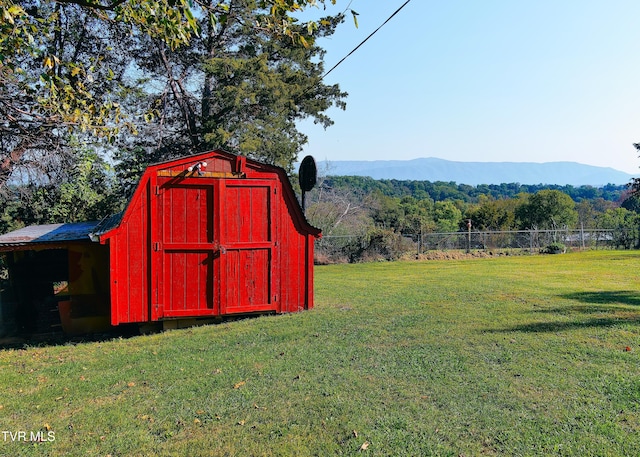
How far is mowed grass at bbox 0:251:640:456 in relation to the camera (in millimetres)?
3498

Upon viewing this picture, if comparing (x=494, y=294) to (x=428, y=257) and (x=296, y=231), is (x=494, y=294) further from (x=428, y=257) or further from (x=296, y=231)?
(x=428, y=257)

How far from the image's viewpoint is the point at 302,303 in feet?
29.0

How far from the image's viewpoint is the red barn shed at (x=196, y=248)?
7621mm

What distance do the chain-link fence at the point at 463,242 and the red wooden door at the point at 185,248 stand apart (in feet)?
43.4

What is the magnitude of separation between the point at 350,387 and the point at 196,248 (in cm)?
426

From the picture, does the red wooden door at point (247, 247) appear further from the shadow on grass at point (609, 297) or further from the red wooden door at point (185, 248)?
the shadow on grass at point (609, 297)

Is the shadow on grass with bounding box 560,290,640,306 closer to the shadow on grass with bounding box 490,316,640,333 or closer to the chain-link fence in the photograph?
the shadow on grass with bounding box 490,316,640,333

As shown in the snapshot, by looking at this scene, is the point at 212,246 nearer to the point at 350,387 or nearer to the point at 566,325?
the point at 350,387

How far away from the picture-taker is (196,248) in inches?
311

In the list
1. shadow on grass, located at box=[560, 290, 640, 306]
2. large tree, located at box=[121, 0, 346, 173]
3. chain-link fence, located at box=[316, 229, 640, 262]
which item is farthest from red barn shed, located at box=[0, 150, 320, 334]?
chain-link fence, located at box=[316, 229, 640, 262]

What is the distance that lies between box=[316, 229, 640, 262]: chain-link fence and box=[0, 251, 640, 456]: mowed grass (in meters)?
13.3

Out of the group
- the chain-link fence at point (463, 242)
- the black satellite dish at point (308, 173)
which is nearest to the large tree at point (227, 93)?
the chain-link fence at point (463, 242)

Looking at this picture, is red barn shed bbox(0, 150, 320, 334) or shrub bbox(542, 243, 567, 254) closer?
red barn shed bbox(0, 150, 320, 334)

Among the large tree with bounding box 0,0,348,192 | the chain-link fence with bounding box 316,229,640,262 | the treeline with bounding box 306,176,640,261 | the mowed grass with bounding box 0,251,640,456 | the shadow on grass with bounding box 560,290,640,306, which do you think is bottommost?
the mowed grass with bounding box 0,251,640,456
